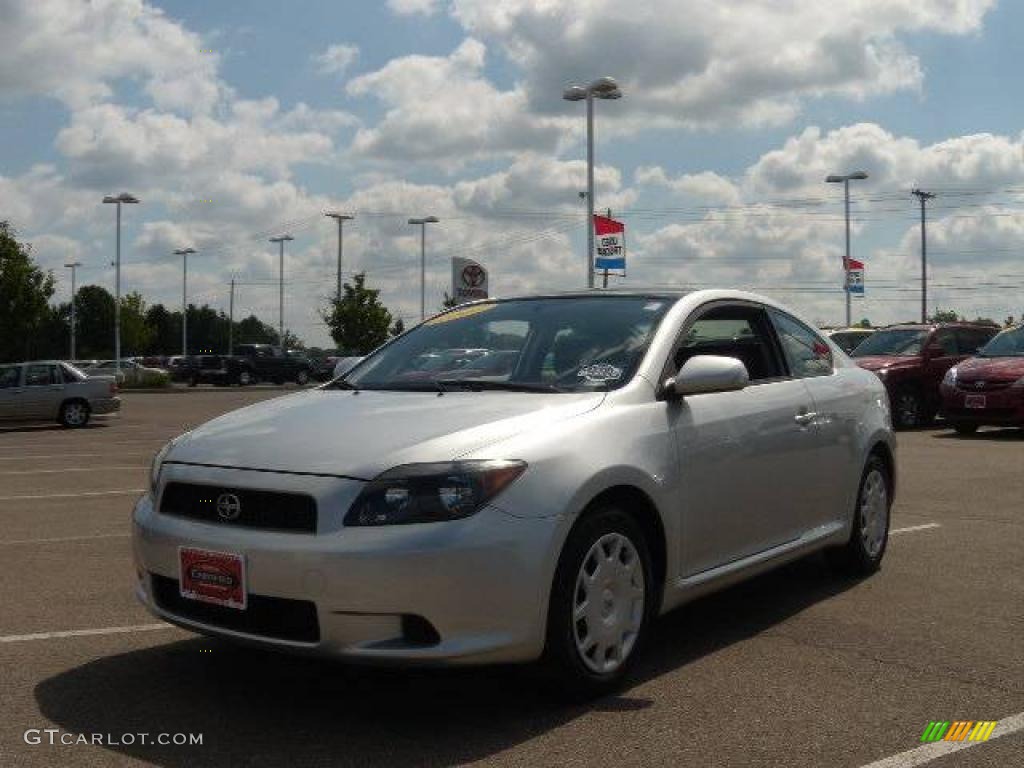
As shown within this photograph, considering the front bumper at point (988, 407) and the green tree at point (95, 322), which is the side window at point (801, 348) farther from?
the green tree at point (95, 322)

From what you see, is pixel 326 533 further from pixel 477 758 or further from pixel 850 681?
pixel 850 681

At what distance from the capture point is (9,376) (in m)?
22.9

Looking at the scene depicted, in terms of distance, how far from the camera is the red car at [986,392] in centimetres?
1641

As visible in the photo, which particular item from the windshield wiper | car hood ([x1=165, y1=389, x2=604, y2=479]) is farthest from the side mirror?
the windshield wiper

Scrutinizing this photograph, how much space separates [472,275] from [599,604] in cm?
1603

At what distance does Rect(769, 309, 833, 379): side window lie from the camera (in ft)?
19.6

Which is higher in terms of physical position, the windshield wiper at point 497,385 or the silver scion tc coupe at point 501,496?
the windshield wiper at point 497,385

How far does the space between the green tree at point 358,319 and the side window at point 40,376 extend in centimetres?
4125

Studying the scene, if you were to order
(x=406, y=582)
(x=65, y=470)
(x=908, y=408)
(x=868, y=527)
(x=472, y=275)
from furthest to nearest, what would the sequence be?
(x=472, y=275), (x=908, y=408), (x=65, y=470), (x=868, y=527), (x=406, y=582)

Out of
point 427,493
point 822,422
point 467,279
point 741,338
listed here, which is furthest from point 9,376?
point 427,493

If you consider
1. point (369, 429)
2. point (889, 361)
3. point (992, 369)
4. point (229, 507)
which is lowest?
point (229, 507)

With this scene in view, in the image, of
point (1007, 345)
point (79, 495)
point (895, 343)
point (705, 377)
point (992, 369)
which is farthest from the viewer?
point (895, 343)

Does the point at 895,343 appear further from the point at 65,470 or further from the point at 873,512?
the point at 873,512

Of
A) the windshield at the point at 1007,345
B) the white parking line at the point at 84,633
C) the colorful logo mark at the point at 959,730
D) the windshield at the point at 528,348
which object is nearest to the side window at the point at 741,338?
the windshield at the point at 528,348
